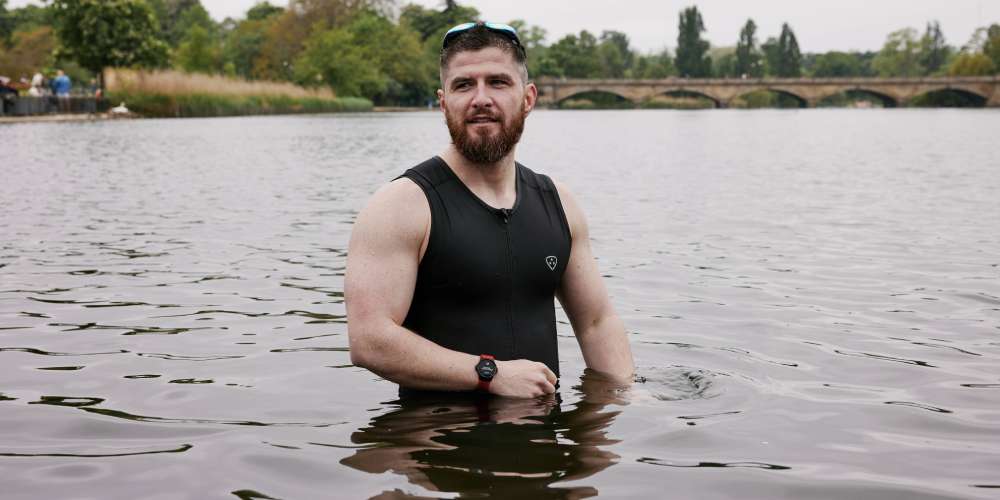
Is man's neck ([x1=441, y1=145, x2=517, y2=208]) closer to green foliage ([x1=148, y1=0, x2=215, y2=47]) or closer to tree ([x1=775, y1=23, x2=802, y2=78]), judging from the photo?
green foliage ([x1=148, y1=0, x2=215, y2=47])

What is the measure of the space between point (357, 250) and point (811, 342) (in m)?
3.57

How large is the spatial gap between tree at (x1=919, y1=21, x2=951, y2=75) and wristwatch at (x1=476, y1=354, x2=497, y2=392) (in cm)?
18880

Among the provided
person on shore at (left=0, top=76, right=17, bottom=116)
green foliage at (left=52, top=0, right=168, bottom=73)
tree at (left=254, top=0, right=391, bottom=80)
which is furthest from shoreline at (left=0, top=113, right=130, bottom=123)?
tree at (left=254, top=0, right=391, bottom=80)

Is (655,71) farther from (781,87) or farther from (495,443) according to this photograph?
(495,443)

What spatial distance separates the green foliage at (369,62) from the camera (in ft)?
305

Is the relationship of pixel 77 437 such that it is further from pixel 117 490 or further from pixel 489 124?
pixel 489 124

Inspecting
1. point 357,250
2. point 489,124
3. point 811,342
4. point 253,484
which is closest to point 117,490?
point 253,484

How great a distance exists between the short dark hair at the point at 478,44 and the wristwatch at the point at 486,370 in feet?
3.60

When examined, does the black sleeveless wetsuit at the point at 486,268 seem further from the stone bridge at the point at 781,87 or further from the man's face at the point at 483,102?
the stone bridge at the point at 781,87

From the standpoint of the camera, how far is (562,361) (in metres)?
5.73

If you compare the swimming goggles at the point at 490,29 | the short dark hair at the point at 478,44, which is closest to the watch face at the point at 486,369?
the short dark hair at the point at 478,44

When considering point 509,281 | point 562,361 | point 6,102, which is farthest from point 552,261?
point 6,102

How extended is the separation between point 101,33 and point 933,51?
15280 cm

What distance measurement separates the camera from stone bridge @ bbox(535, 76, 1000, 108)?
11794cm
